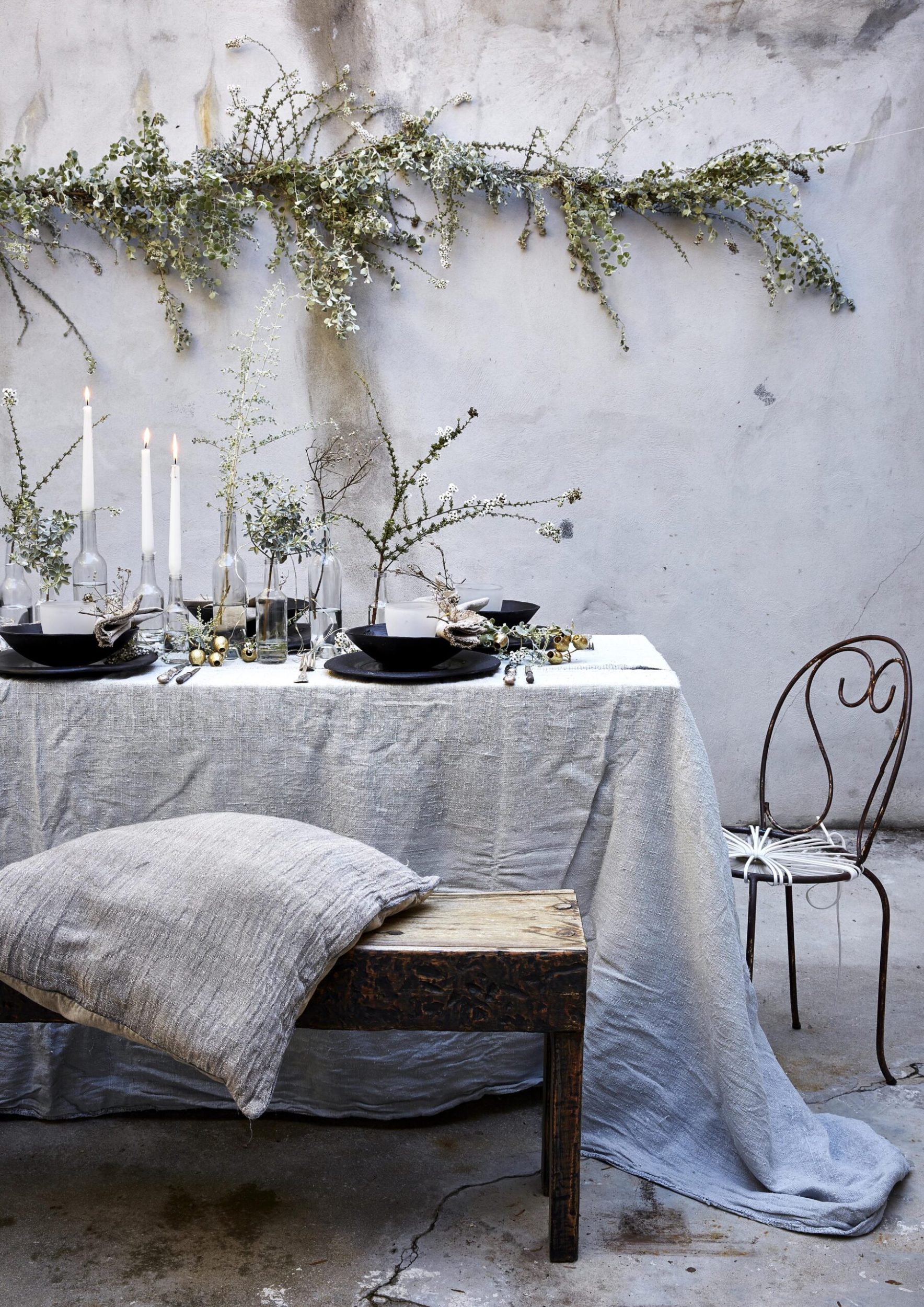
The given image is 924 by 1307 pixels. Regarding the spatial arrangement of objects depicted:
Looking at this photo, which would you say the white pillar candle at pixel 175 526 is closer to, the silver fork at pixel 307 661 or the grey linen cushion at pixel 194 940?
the silver fork at pixel 307 661

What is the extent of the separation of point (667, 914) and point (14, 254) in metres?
2.63

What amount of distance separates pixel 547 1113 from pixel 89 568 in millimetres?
1132

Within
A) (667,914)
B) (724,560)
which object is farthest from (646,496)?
(667,914)

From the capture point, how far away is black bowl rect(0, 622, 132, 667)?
5.14 ft

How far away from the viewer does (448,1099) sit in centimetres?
171

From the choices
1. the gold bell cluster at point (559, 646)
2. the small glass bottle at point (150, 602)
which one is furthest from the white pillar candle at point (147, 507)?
the gold bell cluster at point (559, 646)

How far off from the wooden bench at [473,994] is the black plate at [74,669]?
18.0 inches

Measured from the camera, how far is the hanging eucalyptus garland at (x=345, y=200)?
2973 mm

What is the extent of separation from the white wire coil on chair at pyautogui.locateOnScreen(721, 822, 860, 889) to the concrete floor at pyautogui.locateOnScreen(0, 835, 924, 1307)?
0.37m

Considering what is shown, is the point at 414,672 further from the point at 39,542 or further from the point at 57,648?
the point at 39,542

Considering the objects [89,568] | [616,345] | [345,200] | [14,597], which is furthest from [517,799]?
[345,200]

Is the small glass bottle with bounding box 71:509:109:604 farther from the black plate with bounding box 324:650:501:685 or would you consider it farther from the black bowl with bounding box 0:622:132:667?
the black plate with bounding box 324:650:501:685

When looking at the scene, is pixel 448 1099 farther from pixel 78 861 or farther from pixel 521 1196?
pixel 78 861

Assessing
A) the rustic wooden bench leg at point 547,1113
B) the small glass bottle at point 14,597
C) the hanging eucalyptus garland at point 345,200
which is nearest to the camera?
the rustic wooden bench leg at point 547,1113
